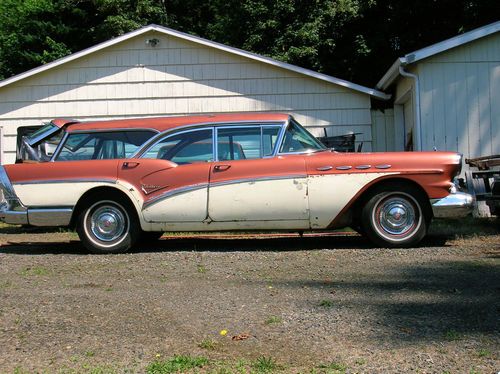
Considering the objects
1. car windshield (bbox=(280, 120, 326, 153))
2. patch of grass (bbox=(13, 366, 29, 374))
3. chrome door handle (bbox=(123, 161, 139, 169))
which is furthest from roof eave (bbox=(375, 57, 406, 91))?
patch of grass (bbox=(13, 366, 29, 374))

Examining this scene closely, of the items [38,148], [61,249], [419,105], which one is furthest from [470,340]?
[419,105]

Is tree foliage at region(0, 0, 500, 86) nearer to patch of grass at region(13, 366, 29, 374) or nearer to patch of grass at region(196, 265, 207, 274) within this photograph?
patch of grass at region(196, 265, 207, 274)

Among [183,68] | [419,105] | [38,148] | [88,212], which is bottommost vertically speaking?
[88,212]

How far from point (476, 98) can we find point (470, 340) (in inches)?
342

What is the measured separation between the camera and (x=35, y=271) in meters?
6.33

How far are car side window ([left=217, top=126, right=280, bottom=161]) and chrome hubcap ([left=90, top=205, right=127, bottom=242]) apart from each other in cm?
147

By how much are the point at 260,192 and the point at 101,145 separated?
223 cm

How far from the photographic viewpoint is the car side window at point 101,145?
749cm

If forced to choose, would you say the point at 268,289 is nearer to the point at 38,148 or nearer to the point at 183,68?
the point at 38,148

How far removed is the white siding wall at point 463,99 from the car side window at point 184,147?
225 inches

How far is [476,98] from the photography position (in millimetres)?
11445

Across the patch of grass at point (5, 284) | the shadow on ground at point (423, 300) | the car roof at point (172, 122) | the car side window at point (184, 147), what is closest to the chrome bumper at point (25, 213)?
the car roof at point (172, 122)

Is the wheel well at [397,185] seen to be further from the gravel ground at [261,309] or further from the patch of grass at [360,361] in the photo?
the patch of grass at [360,361]

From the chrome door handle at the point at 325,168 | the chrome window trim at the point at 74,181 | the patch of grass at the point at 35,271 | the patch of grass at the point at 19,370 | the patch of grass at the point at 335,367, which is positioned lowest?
the patch of grass at the point at 335,367
